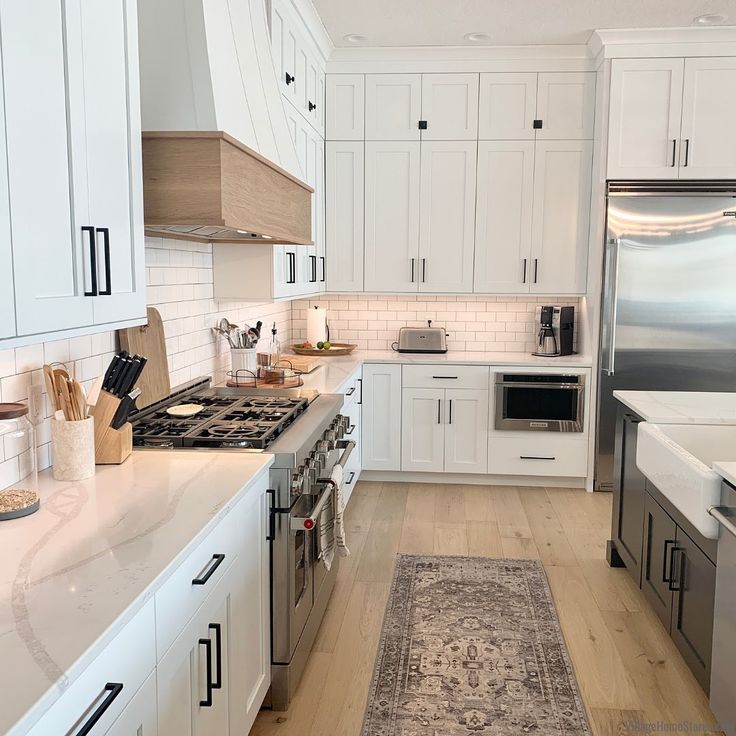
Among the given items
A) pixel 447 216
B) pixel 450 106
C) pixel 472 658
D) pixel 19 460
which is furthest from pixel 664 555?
pixel 450 106

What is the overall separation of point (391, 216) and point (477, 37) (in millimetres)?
1307

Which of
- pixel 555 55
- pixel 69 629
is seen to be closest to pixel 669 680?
pixel 69 629

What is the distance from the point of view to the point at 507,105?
210 inches

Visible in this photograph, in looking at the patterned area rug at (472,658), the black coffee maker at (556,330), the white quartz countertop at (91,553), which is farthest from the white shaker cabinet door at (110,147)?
the black coffee maker at (556,330)

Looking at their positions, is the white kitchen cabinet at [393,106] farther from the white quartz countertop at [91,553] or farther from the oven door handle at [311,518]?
the white quartz countertop at [91,553]

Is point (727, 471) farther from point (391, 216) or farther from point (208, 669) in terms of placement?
point (391, 216)

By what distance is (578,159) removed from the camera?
5320 mm

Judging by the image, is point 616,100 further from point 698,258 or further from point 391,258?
point 391,258

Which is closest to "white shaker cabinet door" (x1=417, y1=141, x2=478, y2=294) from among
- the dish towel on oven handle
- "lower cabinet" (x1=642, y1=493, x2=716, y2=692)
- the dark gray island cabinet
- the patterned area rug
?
the dark gray island cabinet

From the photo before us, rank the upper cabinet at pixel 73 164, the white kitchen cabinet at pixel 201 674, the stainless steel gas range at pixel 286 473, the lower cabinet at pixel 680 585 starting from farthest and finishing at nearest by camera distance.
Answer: the lower cabinet at pixel 680 585 < the stainless steel gas range at pixel 286 473 < the white kitchen cabinet at pixel 201 674 < the upper cabinet at pixel 73 164

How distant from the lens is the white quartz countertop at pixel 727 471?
2314 millimetres

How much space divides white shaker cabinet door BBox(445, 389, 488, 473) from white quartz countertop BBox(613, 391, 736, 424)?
1598mm

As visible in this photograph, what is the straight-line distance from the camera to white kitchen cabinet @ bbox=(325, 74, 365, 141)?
5441 mm

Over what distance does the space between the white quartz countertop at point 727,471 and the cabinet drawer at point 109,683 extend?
172cm
